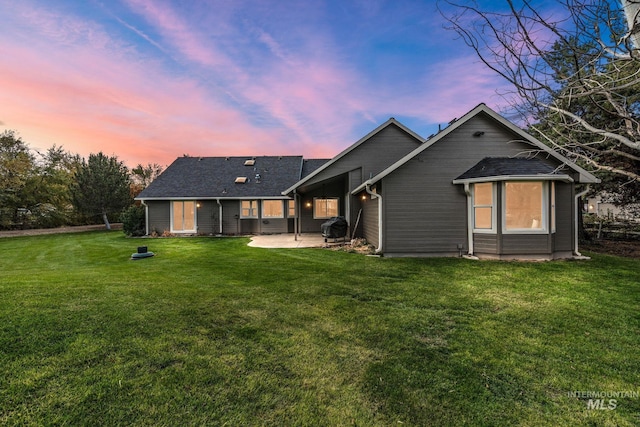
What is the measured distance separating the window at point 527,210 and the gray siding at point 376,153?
4.86m

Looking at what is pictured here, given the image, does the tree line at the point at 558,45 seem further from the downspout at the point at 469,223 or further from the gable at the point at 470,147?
the downspout at the point at 469,223

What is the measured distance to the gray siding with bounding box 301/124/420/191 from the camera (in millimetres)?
12383

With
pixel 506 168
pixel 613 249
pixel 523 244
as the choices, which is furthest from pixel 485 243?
pixel 613 249

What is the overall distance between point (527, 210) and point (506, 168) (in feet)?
8.38

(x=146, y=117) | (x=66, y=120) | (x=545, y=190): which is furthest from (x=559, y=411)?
(x=66, y=120)

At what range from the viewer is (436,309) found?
413cm

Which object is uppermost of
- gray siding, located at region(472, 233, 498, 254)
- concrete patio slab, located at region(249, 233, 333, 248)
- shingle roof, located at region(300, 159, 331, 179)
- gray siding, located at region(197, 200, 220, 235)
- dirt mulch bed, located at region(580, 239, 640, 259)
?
shingle roof, located at region(300, 159, 331, 179)

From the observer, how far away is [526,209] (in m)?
9.41

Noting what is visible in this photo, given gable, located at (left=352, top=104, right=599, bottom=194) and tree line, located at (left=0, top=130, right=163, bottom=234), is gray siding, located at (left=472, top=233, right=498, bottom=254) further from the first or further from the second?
tree line, located at (left=0, top=130, right=163, bottom=234)

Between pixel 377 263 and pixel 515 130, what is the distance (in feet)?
20.8

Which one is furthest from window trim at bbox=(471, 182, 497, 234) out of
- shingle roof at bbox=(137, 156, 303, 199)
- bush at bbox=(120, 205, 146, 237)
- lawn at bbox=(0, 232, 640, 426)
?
bush at bbox=(120, 205, 146, 237)

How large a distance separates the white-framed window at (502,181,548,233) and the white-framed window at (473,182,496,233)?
37 centimetres

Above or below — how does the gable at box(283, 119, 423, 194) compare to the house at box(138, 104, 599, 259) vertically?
above

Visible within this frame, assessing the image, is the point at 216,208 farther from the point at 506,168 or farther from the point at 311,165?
the point at 506,168
